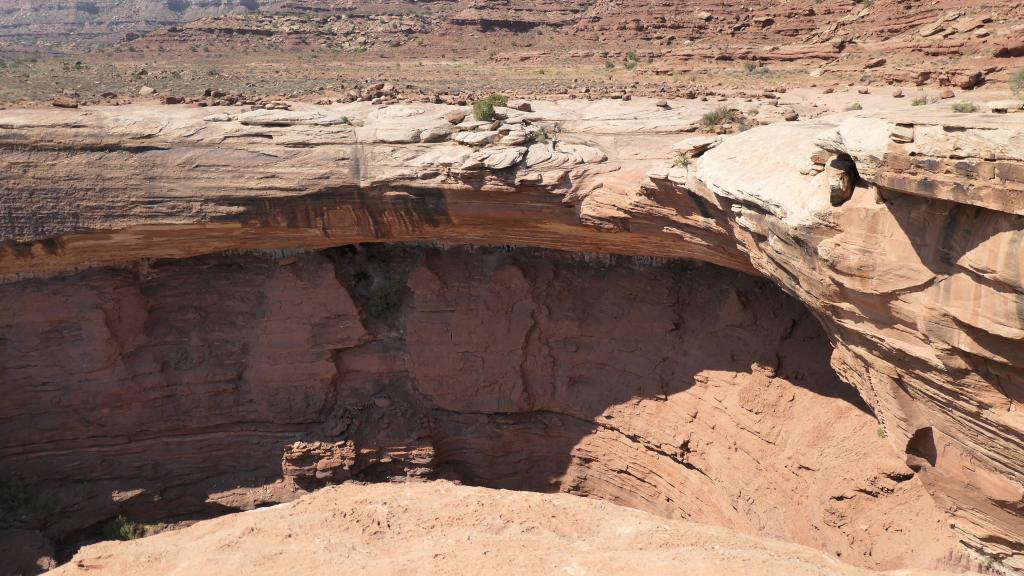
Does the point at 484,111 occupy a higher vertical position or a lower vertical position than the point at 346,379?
Result: higher

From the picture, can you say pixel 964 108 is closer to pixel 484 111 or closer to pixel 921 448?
pixel 921 448

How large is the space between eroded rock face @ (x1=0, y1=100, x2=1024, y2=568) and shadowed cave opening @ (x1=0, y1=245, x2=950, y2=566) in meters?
0.27

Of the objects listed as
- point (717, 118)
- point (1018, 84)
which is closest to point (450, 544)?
point (717, 118)

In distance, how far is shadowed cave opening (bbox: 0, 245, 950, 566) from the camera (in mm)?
12617

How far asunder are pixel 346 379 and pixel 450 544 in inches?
222

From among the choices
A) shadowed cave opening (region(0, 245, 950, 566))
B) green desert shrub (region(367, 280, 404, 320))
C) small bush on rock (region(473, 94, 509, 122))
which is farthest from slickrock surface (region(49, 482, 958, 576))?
small bush on rock (region(473, 94, 509, 122))

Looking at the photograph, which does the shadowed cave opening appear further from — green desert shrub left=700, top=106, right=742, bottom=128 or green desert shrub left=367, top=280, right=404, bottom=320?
green desert shrub left=700, top=106, right=742, bottom=128

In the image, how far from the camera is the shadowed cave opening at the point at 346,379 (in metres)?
12.6

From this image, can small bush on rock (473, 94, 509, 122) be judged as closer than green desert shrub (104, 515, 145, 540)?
Yes

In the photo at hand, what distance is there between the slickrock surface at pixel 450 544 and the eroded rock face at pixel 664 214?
2204mm

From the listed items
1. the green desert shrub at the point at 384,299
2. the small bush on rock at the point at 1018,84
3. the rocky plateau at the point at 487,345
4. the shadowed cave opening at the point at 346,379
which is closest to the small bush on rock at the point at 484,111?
the rocky plateau at the point at 487,345

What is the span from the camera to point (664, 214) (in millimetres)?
9844

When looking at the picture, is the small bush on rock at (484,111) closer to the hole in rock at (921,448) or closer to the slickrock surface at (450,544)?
the slickrock surface at (450,544)

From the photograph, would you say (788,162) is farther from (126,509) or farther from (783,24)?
(783,24)
